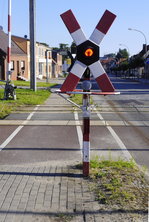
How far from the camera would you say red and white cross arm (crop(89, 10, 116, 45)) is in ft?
17.9

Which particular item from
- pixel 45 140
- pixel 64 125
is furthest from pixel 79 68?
pixel 64 125

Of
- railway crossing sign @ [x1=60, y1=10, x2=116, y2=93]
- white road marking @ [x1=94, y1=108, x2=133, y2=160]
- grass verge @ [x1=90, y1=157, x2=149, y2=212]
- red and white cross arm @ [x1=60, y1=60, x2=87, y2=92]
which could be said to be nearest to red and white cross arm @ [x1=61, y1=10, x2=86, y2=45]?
railway crossing sign @ [x1=60, y1=10, x2=116, y2=93]

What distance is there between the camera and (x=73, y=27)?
5488mm

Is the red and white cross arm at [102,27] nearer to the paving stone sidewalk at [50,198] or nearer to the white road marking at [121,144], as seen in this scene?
the paving stone sidewalk at [50,198]

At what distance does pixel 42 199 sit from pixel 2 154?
3.04 m

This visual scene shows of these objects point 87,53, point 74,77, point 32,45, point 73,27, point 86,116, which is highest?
point 32,45

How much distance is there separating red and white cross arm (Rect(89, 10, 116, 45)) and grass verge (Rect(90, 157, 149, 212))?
2.12 meters

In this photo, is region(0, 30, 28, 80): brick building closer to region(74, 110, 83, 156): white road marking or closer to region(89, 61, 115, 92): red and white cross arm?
region(74, 110, 83, 156): white road marking

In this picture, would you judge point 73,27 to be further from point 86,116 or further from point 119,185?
point 119,185

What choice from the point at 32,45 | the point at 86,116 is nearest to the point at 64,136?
the point at 86,116

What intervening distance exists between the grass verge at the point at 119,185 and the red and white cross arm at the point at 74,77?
149 centimetres

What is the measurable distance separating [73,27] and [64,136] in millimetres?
4735

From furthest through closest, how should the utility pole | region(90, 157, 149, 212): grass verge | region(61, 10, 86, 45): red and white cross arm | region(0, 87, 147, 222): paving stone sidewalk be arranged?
1. the utility pole
2. region(61, 10, 86, 45): red and white cross arm
3. region(90, 157, 149, 212): grass verge
4. region(0, 87, 147, 222): paving stone sidewalk

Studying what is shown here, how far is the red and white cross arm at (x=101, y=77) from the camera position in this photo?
5.49 metres
